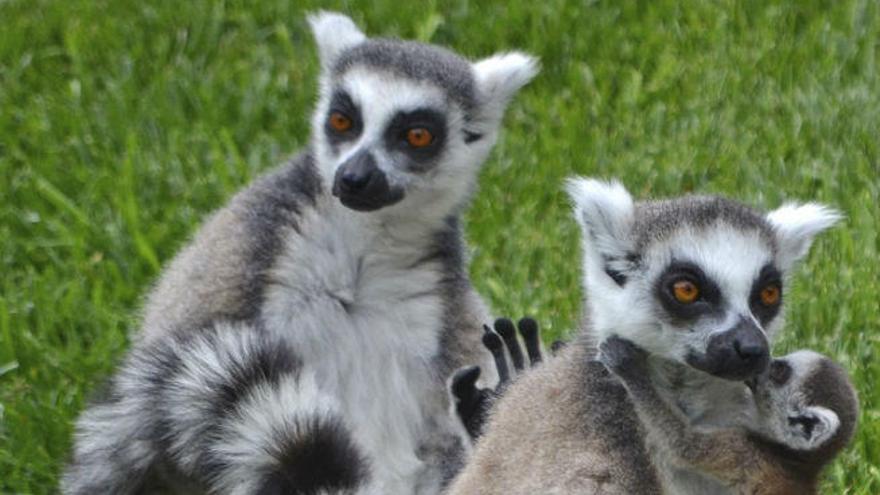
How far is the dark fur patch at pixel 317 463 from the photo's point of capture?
4730 millimetres

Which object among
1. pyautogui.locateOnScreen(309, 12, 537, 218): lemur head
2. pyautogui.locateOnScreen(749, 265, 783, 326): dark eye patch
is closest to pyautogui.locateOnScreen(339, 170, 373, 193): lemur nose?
pyautogui.locateOnScreen(309, 12, 537, 218): lemur head

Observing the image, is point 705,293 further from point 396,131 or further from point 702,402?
point 396,131

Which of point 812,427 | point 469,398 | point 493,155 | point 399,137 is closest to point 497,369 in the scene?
point 469,398

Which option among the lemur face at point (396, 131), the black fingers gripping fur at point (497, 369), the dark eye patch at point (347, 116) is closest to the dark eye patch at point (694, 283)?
the black fingers gripping fur at point (497, 369)

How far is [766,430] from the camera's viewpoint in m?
4.60

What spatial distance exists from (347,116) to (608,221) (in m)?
1.24

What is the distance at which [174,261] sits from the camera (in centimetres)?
585

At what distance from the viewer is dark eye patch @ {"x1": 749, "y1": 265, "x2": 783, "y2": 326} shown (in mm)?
4688

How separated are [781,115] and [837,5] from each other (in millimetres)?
899

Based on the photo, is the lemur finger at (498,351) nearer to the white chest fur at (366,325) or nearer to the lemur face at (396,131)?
the white chest fur at (366,325)

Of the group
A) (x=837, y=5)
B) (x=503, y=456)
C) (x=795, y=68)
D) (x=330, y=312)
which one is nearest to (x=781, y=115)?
(x=795, y=68)

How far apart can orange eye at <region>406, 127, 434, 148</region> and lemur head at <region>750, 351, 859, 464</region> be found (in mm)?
1508

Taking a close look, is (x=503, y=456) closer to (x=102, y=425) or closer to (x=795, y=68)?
(x=102, y=425)

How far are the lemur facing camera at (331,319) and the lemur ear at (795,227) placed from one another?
1.03 m
